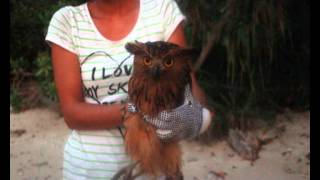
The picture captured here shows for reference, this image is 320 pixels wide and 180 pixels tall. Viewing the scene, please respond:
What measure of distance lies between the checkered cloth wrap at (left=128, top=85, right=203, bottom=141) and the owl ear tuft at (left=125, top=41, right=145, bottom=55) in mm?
160

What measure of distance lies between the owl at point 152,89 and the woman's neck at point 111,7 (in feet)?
0.68

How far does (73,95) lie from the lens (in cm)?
188

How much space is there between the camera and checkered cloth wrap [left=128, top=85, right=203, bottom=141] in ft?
5.58

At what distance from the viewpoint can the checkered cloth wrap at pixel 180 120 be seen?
1702 millimetres

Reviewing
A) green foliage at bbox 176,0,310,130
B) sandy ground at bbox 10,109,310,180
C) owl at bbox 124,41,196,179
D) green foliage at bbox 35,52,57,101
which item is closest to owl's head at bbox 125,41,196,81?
owl at bbox 124,41,196,179

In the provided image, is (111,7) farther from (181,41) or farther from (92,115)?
(92,115)

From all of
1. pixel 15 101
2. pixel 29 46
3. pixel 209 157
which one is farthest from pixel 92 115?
pixel 29 46

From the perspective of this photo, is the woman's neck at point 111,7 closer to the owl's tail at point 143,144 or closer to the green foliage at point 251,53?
the owl's tail at point 143,144

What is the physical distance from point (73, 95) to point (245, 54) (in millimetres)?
3261

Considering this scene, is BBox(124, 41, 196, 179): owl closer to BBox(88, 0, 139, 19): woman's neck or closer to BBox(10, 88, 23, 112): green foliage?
BBox(88, 0, 139, 19): woman's neck

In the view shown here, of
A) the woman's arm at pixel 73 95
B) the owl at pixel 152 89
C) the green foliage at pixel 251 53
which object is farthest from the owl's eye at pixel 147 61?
the green foliage at pixel 251 53

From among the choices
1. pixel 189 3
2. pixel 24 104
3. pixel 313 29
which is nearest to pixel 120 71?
pixel 313 29

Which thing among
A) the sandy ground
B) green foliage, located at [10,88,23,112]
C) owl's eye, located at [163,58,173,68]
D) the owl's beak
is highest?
owl's eye, located at [163,58,173,68]

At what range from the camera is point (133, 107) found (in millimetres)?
1736
